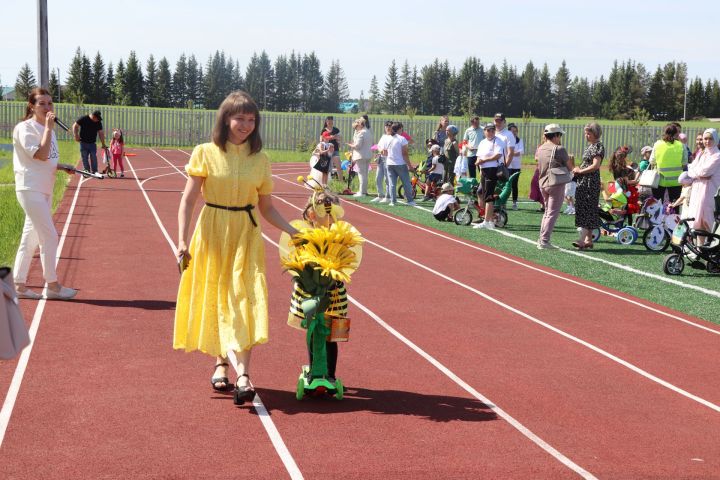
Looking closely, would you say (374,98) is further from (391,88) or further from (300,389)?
(300,389)

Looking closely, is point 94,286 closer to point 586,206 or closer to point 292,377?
point 292,377

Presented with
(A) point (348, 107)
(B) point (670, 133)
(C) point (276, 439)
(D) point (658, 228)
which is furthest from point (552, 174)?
(A) point (348, 107)

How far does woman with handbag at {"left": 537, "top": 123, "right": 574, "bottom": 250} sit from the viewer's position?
14.6m

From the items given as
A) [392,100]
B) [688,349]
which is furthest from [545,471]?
[392,100]

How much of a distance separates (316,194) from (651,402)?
282 cm

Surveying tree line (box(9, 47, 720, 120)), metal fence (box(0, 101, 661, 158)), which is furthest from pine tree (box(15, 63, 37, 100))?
metal fence (box(0, 101, 661, 158))

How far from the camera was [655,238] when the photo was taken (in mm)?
14914

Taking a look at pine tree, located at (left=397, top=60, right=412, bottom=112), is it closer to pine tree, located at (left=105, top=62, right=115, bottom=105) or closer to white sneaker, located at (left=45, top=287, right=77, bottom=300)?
pine tree, located at (left=105, top=62, right=115, bottom=105)

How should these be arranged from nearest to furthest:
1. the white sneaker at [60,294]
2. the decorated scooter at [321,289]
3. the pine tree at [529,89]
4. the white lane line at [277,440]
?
1. the white lane line at [277,440]
2. the decorated scooter at [321,289]
3. the white sneaker at [60,294]
4. the pine tree at [529,89]

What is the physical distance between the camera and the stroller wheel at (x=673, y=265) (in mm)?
12664

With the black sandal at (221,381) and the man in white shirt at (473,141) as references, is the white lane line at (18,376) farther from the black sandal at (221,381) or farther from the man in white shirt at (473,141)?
the man in white shirt at (473,141)

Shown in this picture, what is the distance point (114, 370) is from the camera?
702 cm

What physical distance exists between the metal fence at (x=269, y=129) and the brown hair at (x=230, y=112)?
4489cm

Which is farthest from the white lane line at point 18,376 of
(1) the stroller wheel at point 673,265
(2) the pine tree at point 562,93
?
(2) the pine tree at point 562,93
